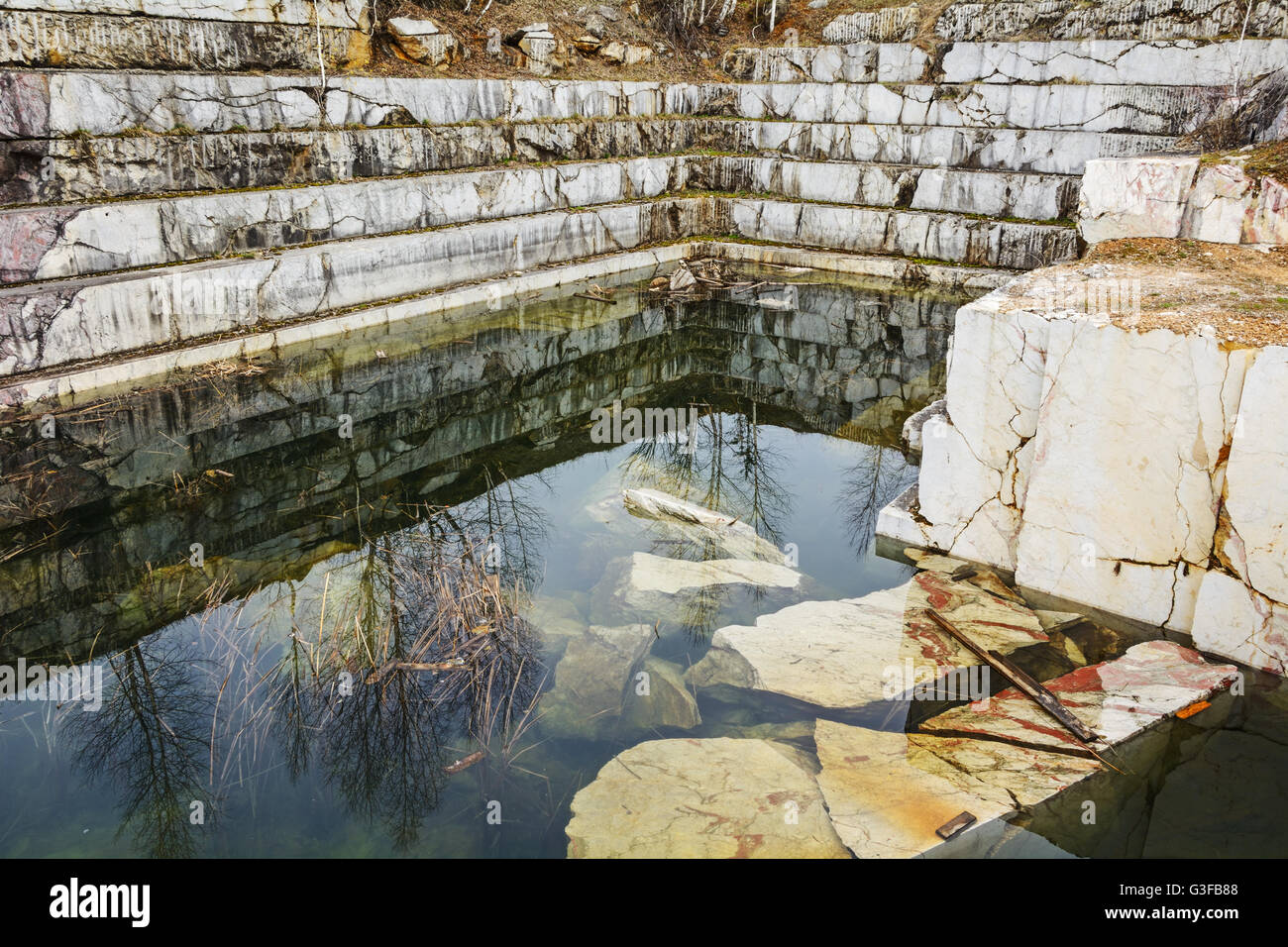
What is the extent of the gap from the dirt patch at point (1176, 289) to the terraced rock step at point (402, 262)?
494cm

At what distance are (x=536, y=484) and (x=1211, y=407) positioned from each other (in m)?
4.26

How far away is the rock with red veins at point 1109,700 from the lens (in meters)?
4.28

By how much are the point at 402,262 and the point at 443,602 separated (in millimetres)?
6502

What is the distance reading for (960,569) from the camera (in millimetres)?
5727

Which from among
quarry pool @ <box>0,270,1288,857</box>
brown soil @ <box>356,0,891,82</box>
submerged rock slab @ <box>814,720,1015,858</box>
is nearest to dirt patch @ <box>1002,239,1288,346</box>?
quarry pool @ <box>0,270,1288,857</box>

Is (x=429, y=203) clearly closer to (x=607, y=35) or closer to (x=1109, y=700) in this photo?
(x=607, y=35)

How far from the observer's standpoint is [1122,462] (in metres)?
5.04

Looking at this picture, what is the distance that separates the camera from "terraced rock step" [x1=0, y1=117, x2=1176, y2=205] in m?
8.69

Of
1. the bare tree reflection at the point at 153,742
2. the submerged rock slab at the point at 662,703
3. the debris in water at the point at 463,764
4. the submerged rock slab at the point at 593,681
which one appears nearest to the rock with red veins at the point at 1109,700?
the submerged rock slab at the point at 662,703

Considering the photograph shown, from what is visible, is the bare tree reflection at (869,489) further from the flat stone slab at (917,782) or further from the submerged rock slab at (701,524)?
the flat stone slab at (917,782)

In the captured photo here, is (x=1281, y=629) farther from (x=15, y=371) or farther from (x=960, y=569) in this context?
(x=15, y=371)

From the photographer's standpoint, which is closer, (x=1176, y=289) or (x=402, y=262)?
(x=1176, y=289)

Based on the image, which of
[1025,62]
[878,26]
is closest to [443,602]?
[1025,62]

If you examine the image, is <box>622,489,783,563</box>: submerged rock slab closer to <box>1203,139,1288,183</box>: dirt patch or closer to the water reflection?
the water reflection
